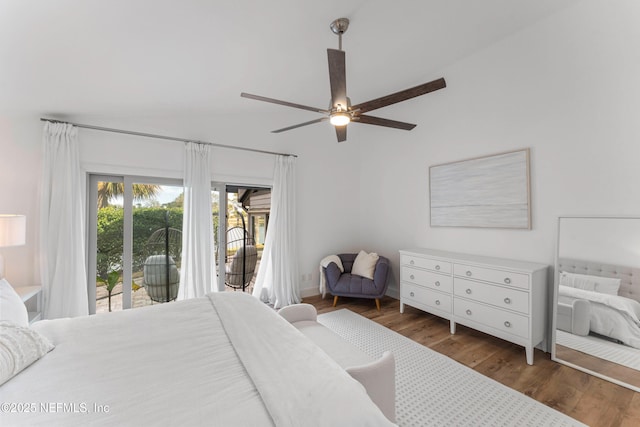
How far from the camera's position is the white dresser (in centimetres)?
231

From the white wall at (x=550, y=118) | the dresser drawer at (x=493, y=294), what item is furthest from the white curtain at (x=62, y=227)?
the white wall at (x=550, y=118)

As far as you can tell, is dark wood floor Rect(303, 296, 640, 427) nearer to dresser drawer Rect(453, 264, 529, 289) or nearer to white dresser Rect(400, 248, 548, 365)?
white dresser Rect(400, 248, 548, 365)

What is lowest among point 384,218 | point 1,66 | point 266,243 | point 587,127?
point 266,243

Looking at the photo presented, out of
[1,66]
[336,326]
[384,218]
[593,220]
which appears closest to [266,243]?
[336,326]

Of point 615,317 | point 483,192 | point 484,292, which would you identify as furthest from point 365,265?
point 615,317

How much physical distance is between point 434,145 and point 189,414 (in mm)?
3666

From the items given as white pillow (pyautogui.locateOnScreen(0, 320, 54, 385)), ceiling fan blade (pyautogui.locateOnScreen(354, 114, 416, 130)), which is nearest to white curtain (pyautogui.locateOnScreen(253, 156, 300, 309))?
ceiling fan blade (pyautogui.locateOnScreen(354, 114, 416, 130))

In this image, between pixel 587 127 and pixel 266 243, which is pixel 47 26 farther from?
pixel 587 127

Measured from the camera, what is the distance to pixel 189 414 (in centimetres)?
88

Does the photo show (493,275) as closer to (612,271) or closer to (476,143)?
(612,271)

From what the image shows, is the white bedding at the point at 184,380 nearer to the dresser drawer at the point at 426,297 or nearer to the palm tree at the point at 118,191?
the palm tree at the point at 118,191

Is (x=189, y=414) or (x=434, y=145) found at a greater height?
(x=434, y=145)

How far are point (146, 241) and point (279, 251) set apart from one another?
1646 millimetres

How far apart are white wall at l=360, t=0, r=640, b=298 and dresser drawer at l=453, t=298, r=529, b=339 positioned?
662 millimetres
